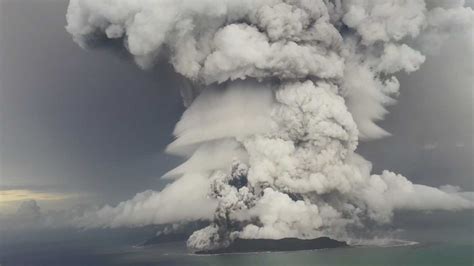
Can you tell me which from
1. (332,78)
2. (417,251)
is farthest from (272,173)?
(417,251)

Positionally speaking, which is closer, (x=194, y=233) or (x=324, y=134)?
(x=324, y=134)

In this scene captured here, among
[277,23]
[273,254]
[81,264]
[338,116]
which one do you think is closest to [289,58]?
[277,23]

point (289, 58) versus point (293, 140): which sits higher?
point (289, 58)

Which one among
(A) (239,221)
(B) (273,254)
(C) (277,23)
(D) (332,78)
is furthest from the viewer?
(B) (273,254)

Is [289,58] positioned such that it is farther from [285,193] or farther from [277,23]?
[285,193]

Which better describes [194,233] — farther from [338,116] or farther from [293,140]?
[338,116]

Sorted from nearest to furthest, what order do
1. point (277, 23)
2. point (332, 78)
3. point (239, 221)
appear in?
point (277, 23) → point (332, 78) → point (239, 221)

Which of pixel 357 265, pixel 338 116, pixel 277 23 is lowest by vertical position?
pixel 357 265
